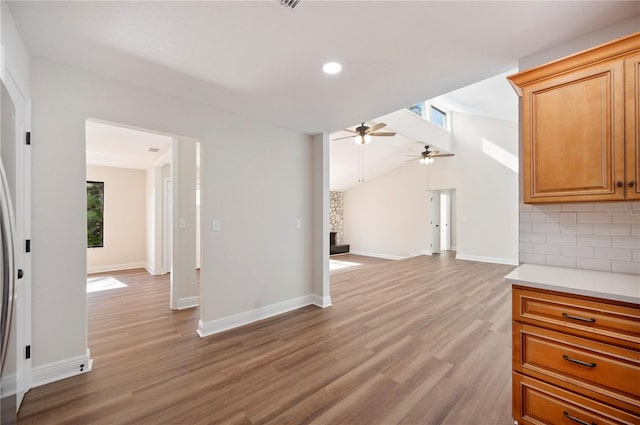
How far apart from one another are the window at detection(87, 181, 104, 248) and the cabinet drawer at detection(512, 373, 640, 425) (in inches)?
319

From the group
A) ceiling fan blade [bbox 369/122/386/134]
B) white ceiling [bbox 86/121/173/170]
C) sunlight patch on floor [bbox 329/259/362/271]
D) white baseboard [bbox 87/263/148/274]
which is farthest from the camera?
sunlight patch on floor [bbox 329/259/362/271]

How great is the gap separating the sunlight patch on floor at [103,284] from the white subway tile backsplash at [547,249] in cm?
626

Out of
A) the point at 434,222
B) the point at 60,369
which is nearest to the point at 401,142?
the point at 434,222

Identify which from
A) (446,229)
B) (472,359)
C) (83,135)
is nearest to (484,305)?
(472,359)

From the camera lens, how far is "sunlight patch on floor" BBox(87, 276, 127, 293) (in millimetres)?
4908

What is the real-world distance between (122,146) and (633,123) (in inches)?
253

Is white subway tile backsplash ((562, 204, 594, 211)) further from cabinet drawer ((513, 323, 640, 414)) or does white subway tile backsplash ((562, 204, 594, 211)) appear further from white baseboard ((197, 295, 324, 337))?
white baseboard ((197, 295, 324, 337))

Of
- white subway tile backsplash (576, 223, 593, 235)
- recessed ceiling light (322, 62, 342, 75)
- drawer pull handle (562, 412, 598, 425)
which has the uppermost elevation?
recessed ceiling light (322, 62, 342, 75)

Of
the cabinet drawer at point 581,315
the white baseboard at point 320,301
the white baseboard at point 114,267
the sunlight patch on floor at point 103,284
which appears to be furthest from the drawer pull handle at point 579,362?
the white baseboard at point 114,267

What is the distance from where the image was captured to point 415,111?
23.2 ft

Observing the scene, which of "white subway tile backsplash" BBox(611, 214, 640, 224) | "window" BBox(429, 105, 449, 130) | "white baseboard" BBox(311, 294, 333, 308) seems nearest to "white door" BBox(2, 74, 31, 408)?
"white baseboard" BBox(311, 294, 333, 308)

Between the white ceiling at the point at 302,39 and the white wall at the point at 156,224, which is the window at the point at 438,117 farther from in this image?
the white wall at the point at 156,224

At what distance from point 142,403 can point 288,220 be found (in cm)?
244

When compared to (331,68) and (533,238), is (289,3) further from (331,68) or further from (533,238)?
(533,238)
